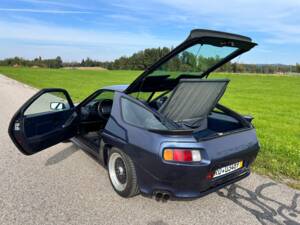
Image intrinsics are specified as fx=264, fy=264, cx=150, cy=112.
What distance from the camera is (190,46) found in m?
2.87

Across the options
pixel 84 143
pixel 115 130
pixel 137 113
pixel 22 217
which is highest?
pixel 137 113

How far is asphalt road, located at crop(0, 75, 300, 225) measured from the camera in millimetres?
2856

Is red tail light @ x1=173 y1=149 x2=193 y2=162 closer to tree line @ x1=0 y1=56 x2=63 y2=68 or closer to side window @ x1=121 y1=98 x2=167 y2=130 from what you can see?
side window @ x1=121 y1=98 x2=167 y2=130

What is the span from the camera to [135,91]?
3.57m

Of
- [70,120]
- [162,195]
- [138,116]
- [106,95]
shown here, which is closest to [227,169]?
[162,195]

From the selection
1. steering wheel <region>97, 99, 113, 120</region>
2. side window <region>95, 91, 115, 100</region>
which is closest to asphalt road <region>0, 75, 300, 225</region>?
steering wheel <region>97, 99, 113, 120</region>

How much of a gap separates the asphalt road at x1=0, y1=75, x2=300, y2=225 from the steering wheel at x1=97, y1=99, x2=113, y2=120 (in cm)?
95

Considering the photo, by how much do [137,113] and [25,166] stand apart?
88.9 inches

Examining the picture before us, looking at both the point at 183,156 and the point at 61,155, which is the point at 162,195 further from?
the point at 61,155

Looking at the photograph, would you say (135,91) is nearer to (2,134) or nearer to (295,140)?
(2,134)

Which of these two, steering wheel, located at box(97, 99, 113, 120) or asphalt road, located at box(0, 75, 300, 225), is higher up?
steering wheel, located at box(97, 99, 113, 120)

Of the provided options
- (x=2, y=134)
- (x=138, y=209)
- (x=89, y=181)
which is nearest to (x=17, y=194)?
(x=89, y=181)

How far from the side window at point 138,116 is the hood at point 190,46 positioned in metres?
0.25

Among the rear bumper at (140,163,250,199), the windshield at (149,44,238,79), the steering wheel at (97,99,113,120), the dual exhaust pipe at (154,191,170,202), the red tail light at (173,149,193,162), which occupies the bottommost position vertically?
the dual exhaust pipe at (154,191,170,202)
